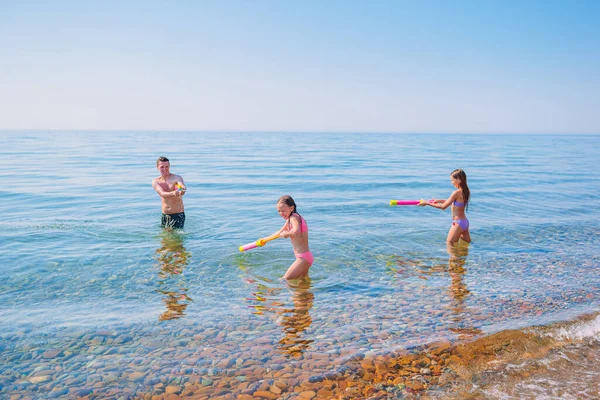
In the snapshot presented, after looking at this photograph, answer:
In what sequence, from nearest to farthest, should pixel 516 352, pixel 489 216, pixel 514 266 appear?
pixel 516 352, pixel 514 266, pixel 489 216

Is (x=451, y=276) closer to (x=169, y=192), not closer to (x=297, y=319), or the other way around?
(x=297, y=319)

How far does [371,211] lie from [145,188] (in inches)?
476

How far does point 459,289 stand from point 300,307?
3.06m

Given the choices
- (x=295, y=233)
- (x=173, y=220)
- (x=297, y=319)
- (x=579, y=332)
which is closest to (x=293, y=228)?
(x=295, y=233)

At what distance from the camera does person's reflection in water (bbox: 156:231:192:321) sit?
7559mm

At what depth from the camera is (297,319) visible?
7.00m

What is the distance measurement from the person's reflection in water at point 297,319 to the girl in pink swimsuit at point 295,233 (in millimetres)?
226

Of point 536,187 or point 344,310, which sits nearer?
point 344,310

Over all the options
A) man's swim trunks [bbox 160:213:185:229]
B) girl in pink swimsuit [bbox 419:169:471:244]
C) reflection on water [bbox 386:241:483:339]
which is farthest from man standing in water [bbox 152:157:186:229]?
girl in pink swimsuit [bbox 419:169:471:244]

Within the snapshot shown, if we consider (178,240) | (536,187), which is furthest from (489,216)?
(178,240)

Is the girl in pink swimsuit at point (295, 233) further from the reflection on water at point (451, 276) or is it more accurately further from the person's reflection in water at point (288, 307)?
the reflection on water at point (451, 276)

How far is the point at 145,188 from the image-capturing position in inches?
904

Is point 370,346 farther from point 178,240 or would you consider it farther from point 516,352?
point 178,240

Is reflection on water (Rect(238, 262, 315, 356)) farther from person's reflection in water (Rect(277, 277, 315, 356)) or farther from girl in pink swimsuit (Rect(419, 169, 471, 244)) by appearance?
girl in pink swimsuit (Rect(419, 169, 471, 244))
